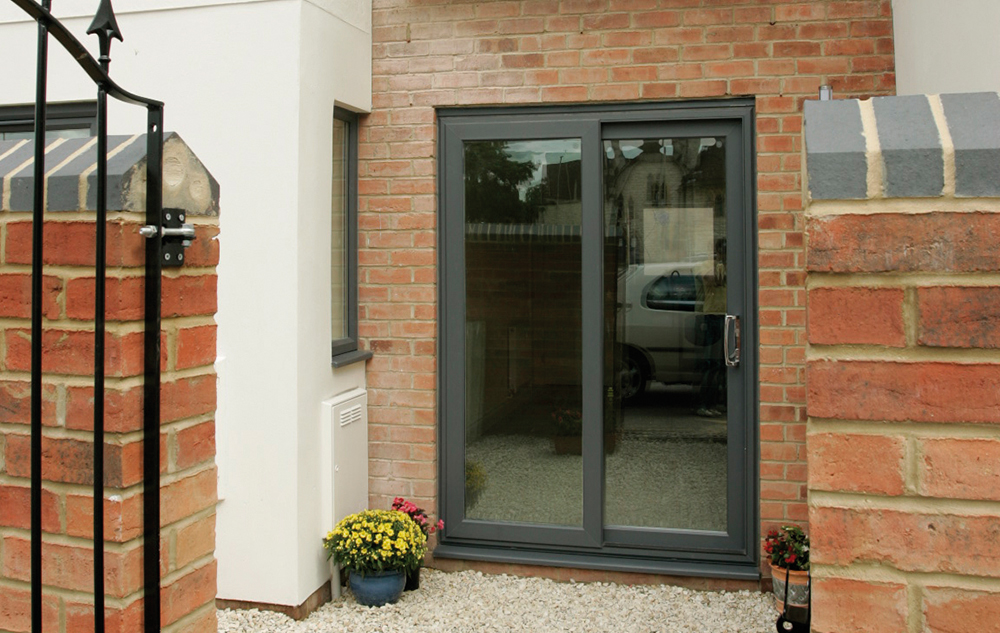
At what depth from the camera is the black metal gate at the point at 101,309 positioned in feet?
4.71

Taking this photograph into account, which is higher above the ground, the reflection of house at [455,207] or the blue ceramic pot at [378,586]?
the reflection of house at [455,207]

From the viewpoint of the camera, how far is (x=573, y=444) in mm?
4969

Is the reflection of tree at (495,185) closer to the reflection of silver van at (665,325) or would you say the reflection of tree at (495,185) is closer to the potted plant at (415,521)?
the reflection of silver van at (665,325)

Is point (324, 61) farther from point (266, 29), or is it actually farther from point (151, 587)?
point (151, 587)

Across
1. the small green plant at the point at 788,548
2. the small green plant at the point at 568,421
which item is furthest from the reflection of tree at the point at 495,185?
the small green plant at the point at 788,548

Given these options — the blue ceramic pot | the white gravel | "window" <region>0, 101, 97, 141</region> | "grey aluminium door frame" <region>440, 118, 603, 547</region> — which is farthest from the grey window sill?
"window" <region>0, 101, 97, 141</region>

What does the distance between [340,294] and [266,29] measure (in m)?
1.39

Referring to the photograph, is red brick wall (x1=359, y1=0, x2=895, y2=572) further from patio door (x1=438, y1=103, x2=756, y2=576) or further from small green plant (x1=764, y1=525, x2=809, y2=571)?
small green plant (x1=764, y1=525, x2=809, y2=571)

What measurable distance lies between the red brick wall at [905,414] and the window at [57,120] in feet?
14.0

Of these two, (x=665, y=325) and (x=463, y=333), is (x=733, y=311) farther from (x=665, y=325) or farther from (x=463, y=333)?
(x=463, y=333)

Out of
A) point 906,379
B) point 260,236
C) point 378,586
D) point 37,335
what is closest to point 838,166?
point 906,379

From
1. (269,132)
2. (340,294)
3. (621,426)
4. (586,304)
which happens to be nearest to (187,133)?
(269,132)

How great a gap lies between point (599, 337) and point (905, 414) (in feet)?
11.6

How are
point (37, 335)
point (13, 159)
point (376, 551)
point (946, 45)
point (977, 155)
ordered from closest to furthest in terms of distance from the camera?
point (977, 155), point (37, 335), point (13, 159), point (946, 45), point (376, 551)
